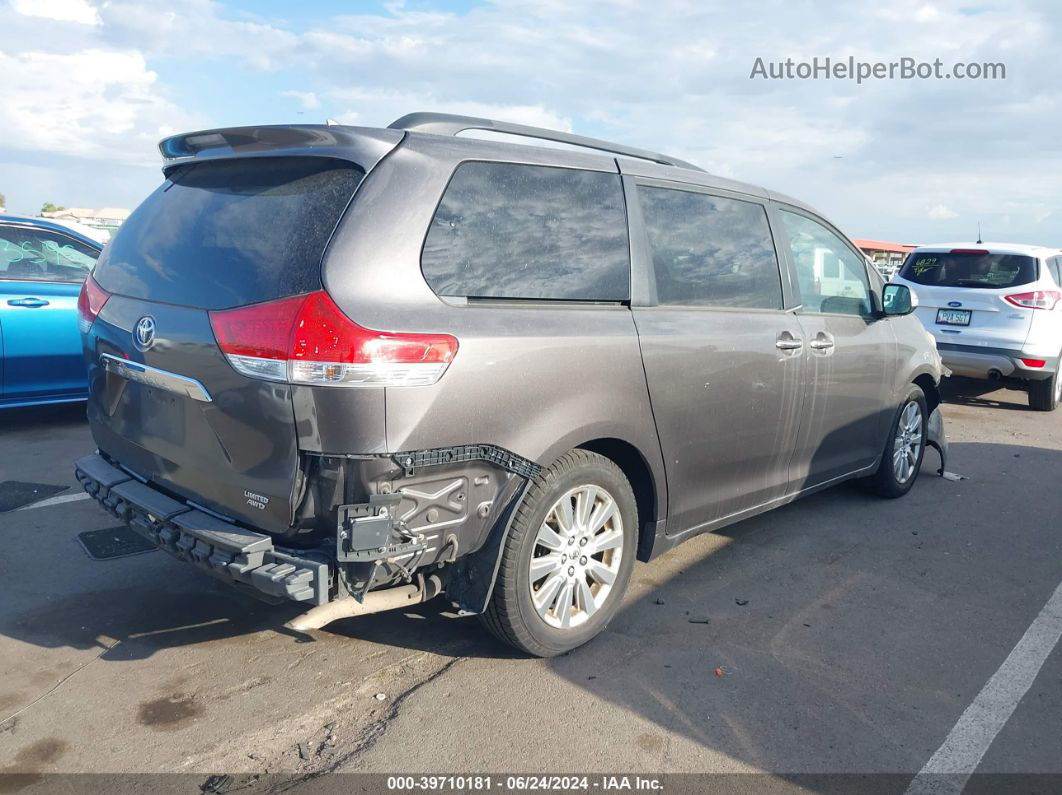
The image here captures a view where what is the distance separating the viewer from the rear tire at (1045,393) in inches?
373

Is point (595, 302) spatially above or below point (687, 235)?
below

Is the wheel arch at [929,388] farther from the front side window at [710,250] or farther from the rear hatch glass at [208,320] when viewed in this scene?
the rear hatch glass at [208,320]

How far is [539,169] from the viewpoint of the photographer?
10.8 feet

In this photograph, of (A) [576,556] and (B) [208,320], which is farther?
(A) [576,556]

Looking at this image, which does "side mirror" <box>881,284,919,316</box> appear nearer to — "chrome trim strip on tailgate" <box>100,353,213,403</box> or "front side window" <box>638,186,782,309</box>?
"front side window" <box>638,186,782,309</box>

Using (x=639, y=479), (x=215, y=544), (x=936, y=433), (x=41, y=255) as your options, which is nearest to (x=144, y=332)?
(x=215, y=544)

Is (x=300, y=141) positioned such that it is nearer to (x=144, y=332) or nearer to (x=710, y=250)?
(x=144, y=332)

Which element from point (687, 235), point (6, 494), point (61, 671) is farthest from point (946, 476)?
point (6, 494)

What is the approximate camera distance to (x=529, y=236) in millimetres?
3182

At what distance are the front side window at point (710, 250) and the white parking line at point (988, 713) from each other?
1.91 metres

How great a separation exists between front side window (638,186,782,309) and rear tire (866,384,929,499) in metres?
1.83

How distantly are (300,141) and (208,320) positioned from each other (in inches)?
27.7

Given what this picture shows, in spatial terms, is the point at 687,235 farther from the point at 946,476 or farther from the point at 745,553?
the point at 946,476

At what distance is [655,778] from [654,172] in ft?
8.08
